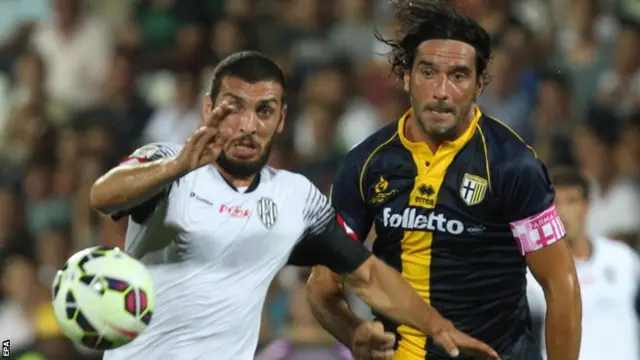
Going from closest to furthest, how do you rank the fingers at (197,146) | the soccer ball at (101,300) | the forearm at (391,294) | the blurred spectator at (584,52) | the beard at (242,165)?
1. the fingers at (197,146)
2. the soccer ball at (101,300)
3. the beard at (242,165)
4. the forearm at (391,294)
5. the blurred spectator at (584,52)

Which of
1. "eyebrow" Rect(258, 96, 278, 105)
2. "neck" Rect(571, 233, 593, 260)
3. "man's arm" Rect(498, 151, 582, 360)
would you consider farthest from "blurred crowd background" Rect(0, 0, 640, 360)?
"eyebrow" Rect(258, 96, 278, 105)

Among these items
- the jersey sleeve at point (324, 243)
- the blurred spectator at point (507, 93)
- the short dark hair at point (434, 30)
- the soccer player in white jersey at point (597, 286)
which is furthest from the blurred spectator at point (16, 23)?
the jersey sleeve at point (324, 243)

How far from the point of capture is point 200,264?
5051 mm

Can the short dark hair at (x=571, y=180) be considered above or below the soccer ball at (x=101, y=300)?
above

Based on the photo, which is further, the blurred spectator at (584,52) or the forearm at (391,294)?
the blurred spectator at (584,52)

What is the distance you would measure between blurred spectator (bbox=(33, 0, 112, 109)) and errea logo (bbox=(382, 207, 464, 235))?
5.95 m

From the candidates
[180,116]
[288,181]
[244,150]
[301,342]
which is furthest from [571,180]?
[180,116]

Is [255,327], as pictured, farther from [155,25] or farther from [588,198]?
[155,25]

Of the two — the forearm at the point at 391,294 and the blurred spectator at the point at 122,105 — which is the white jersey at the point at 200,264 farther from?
the blurred spectator at the point at 122,105

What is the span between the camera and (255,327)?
5.22 meters

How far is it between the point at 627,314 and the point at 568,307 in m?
2.31

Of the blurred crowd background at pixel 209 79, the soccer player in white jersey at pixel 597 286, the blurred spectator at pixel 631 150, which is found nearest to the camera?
the soccer player in white jersey at pixel 597 286

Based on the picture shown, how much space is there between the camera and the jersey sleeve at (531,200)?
525 cm

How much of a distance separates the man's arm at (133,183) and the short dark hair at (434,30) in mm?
1369
